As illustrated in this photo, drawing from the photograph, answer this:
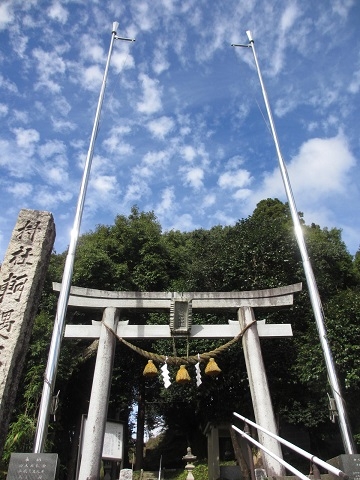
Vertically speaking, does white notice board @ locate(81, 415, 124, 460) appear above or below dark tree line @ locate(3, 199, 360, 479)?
below

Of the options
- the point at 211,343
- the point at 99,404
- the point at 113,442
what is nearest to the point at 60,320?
the point at 99,404

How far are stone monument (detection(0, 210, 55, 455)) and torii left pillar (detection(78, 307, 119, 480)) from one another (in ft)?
→ 14.7

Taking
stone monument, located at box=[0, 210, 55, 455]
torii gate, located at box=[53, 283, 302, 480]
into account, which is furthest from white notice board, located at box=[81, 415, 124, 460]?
Answer: stone monument, located at box=[0, 210, 55, 455]

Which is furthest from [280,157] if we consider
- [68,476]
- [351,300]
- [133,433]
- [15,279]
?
[133,433]

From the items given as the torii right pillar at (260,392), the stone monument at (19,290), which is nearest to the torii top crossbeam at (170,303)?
the torii right pillar at (260,392)

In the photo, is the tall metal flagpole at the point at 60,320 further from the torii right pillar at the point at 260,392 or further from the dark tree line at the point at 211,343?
the dark tree line at the point at 211,343

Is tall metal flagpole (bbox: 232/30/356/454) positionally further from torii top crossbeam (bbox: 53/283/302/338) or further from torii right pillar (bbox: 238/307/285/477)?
torii right pillar (bbox: 238/307/285/477)

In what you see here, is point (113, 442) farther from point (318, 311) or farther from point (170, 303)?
point (318, 311)

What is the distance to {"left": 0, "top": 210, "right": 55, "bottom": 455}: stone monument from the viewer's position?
17.7 ft

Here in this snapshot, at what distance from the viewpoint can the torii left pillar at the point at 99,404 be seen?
9.03 meters

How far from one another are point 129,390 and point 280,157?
42.8 feet

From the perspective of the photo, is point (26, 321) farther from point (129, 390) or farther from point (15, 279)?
point (129, 390)

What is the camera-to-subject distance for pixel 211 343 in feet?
52.5

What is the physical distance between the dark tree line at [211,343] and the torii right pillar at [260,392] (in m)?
2.35
